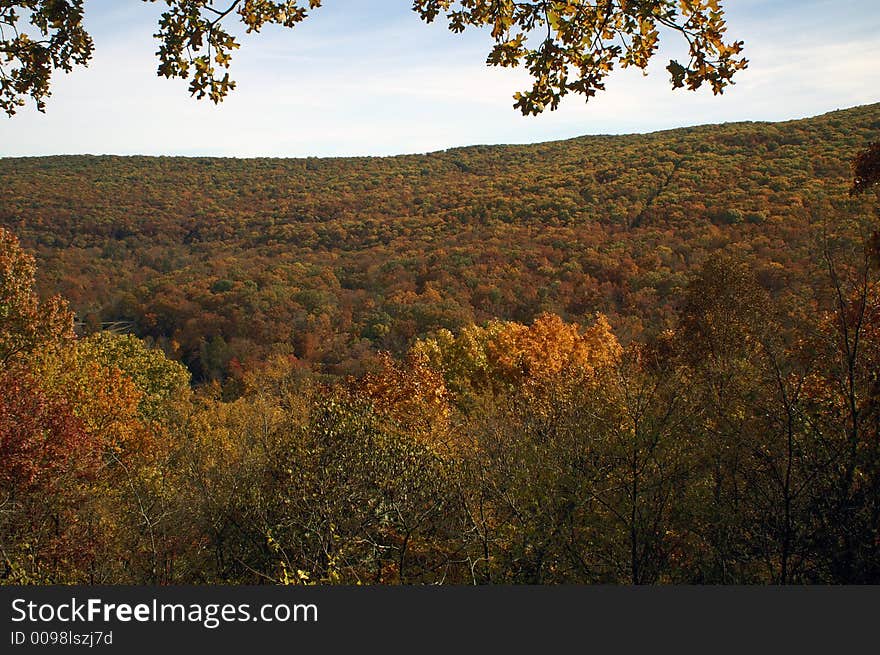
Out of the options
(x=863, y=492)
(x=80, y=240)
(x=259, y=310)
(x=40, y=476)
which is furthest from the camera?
(x=80, y=240)

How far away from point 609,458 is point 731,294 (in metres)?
5.61

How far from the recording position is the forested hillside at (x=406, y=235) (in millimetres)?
54188

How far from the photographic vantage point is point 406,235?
8819 centimetres

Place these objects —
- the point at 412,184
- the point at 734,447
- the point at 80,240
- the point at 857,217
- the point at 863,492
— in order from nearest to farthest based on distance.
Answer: the point at 863,492
the point at 857,217
the point at 734,447
the point at 80,240
the point at 412,184

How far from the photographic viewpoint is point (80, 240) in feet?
291

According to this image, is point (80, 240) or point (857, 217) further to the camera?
point (80, 240)

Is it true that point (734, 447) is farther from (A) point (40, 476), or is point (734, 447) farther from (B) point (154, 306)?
(B) point (154, 306)

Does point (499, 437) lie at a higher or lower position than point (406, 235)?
lower

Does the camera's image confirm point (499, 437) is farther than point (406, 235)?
No

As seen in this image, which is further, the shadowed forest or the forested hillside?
the forested hillside

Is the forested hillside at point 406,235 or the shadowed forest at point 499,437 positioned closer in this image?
the shadowed forest at point 499,437

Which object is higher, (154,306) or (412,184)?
(412,184)

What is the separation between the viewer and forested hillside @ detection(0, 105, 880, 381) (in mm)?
54188

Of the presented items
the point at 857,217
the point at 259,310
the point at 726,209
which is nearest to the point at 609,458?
the point at 857,217
